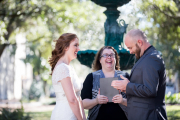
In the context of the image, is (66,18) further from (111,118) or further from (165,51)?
(111,118)

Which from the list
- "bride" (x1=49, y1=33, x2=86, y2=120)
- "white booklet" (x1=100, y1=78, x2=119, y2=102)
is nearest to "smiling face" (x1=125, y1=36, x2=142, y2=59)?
"white booklet" (x1=100, y1=78, x2=119, y2=102)

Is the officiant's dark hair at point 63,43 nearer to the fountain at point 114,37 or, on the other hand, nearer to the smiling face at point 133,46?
the smiling face at point 133,46

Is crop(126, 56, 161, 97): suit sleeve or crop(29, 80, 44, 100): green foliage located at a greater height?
crop(126, 56, 161, 97): suit sleeve

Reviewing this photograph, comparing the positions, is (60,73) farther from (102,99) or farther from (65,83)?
(102,99)

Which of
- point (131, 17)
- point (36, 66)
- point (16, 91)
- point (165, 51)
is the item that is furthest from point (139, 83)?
point (16, 91)

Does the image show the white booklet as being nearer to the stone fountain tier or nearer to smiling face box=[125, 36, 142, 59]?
smiling face box=[125, 36, 142, 59]

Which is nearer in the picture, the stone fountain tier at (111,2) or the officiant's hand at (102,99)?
the officiant's hand at (102,99)

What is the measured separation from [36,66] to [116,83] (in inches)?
921

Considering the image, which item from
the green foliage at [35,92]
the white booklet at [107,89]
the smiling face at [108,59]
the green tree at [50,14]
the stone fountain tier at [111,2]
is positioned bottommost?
the green foliage at [35,92]

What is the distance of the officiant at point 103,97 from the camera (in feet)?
13.5

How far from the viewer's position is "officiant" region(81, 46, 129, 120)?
13.5ft

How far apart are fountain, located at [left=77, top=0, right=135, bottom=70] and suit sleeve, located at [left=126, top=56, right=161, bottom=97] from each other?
2081 mm

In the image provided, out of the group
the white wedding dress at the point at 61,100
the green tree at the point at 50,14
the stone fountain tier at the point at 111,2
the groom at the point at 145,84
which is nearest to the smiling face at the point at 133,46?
the groom at the point at 145,84

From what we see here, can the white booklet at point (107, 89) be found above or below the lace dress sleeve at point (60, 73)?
below
